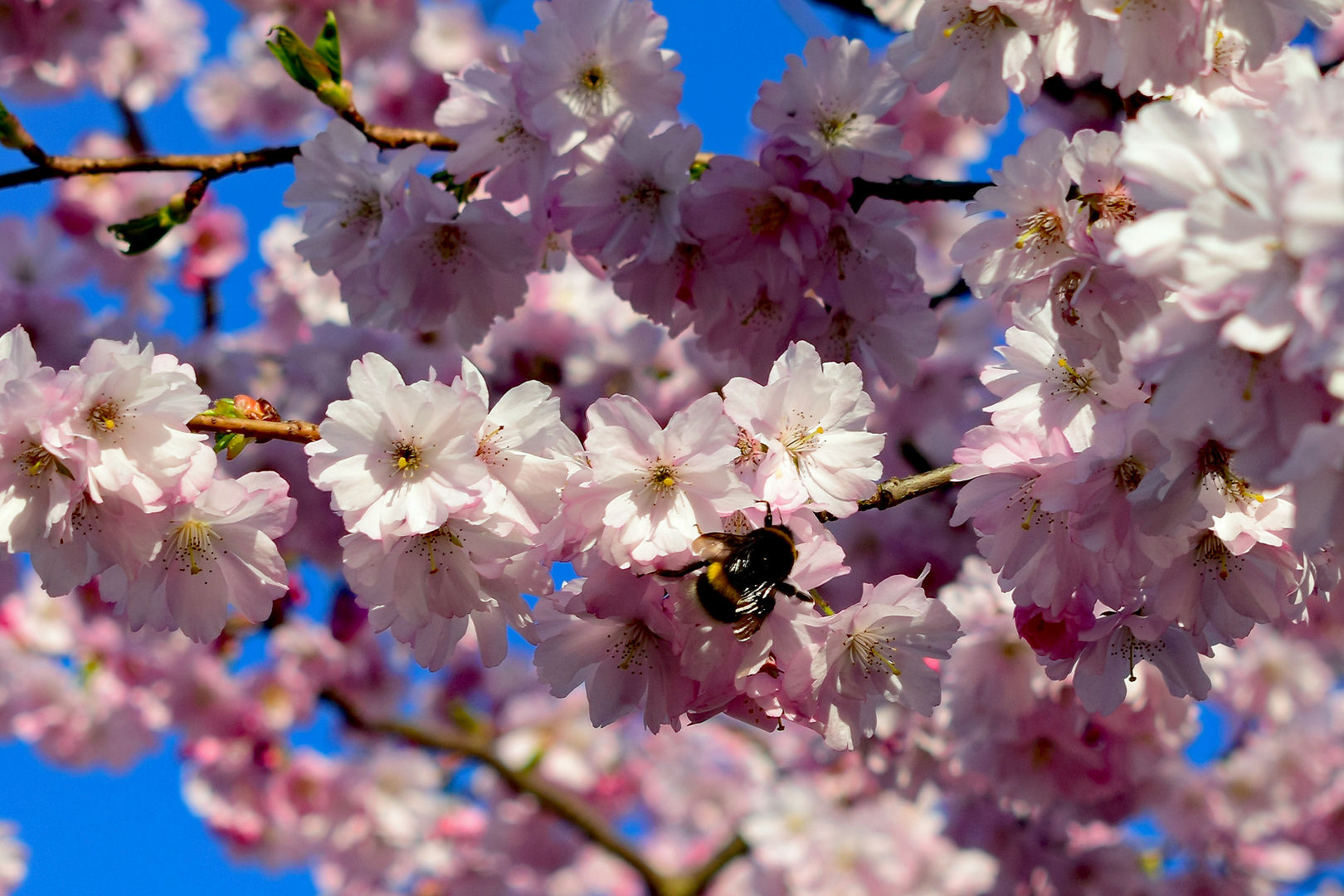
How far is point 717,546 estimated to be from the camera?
1.35 metres

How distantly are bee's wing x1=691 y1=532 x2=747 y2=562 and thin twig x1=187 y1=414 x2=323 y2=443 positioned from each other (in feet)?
1.90

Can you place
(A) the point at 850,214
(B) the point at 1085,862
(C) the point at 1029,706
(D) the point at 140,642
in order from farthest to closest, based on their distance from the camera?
(D) the point at 140,642 → (B) the point at 1085,862 → (C) the point at 1029,706 → (A) the point at 850,214

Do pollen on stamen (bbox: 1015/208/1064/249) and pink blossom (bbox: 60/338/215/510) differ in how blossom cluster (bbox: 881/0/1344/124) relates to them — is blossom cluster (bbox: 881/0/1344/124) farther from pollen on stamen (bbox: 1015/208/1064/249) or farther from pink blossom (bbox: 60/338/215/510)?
pink blossom (bbox: 60/338/215/510)

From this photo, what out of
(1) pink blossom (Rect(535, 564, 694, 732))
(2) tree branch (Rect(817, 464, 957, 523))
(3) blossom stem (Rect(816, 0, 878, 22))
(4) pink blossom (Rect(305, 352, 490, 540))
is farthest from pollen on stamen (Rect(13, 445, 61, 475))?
(3) blossom stem (Rect(816, 0, 878, 22))

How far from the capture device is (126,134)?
182 inches

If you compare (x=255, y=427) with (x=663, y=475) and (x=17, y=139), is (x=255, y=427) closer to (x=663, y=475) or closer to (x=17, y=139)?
(x=663, y=475)

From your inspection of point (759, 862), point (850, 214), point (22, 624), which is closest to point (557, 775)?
point (759, 862)

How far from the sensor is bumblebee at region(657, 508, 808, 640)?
134cm

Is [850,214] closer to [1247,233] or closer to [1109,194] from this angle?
[1109,194]

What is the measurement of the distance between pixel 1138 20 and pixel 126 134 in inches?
170

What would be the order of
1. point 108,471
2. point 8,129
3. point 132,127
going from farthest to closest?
point 132,127 < point 8,129 < point 108,471

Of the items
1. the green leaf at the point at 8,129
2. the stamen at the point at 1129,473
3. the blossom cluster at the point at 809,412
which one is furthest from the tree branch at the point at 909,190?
the green leaf at the point at 8,129

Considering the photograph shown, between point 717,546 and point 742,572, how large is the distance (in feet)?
0.15

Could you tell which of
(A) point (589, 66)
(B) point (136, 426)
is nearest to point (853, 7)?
(A) point (589, 66)
